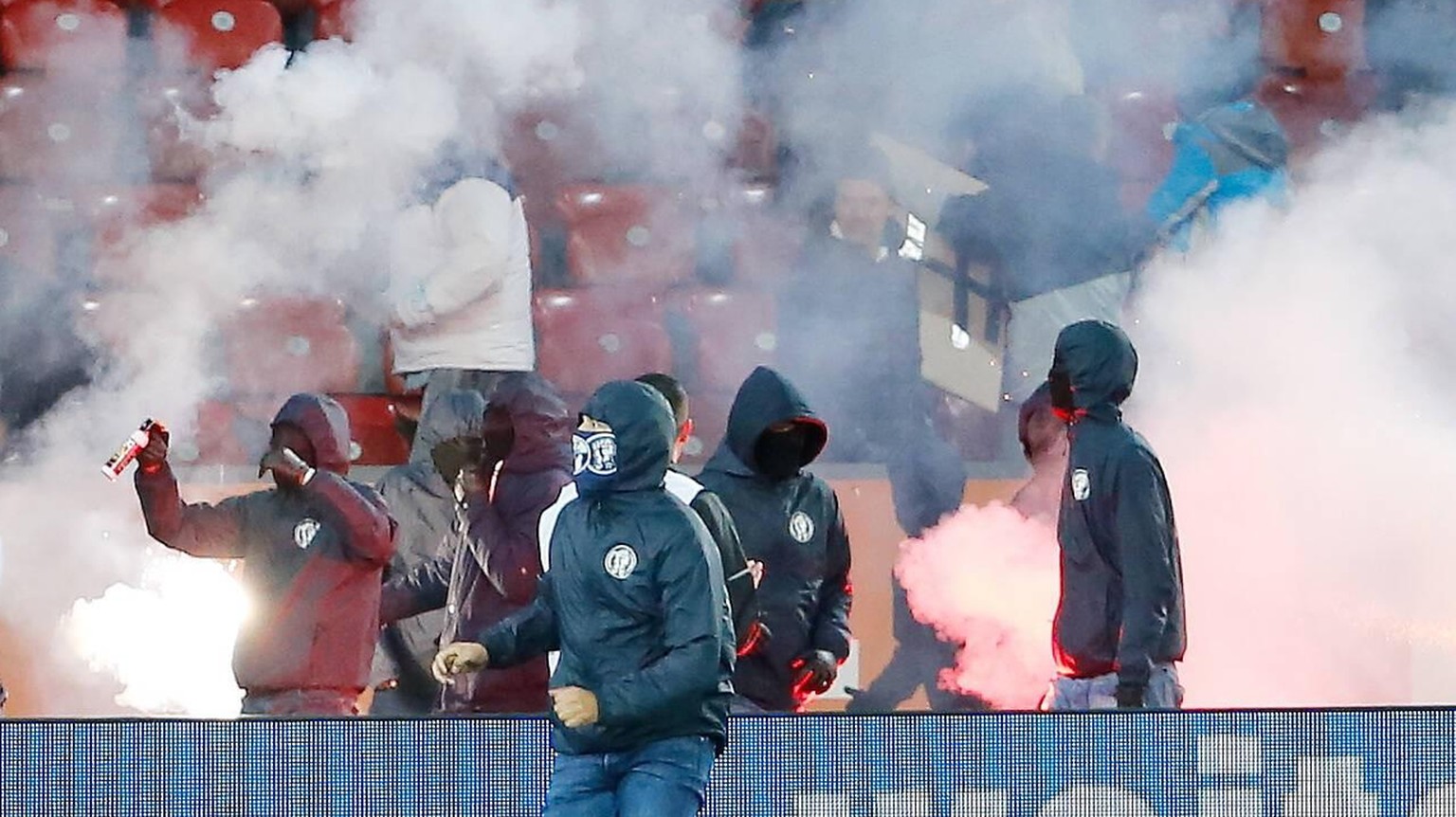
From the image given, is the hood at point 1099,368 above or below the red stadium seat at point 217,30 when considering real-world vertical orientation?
below

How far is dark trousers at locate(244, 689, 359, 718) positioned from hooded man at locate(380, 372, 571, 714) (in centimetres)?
27

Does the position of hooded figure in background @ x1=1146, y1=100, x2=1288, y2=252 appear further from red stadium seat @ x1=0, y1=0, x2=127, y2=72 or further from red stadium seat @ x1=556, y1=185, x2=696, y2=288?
red stadium seat @ x1=0, y1=0, x2=127, y2=72

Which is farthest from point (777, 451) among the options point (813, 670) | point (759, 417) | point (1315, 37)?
point (1315, 37)

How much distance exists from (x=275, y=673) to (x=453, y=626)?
434mm

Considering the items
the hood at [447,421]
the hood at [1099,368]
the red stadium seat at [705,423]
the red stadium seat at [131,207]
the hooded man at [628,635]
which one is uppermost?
the red stadium seat at [131,207]

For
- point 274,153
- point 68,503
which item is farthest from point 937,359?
point 68,503

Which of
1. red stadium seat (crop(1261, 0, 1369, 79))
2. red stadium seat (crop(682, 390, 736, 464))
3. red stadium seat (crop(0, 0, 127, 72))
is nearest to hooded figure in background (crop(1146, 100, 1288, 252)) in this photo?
red stadium seat (crop(1261, 0, 1369, 79))

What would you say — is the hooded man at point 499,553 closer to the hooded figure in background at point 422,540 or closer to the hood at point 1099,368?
the hooded figure in background at point 422,540

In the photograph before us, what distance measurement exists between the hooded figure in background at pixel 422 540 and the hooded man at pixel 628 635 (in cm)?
219

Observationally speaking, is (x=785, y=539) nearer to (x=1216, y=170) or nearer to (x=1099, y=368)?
(x=1099, y=368)

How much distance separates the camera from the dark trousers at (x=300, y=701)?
5660 millimetres

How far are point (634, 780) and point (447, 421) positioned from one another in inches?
96.3

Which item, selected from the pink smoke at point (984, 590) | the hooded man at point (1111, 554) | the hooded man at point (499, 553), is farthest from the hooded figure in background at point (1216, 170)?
the hooded man at point (499, 553)

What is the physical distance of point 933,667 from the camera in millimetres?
6688
